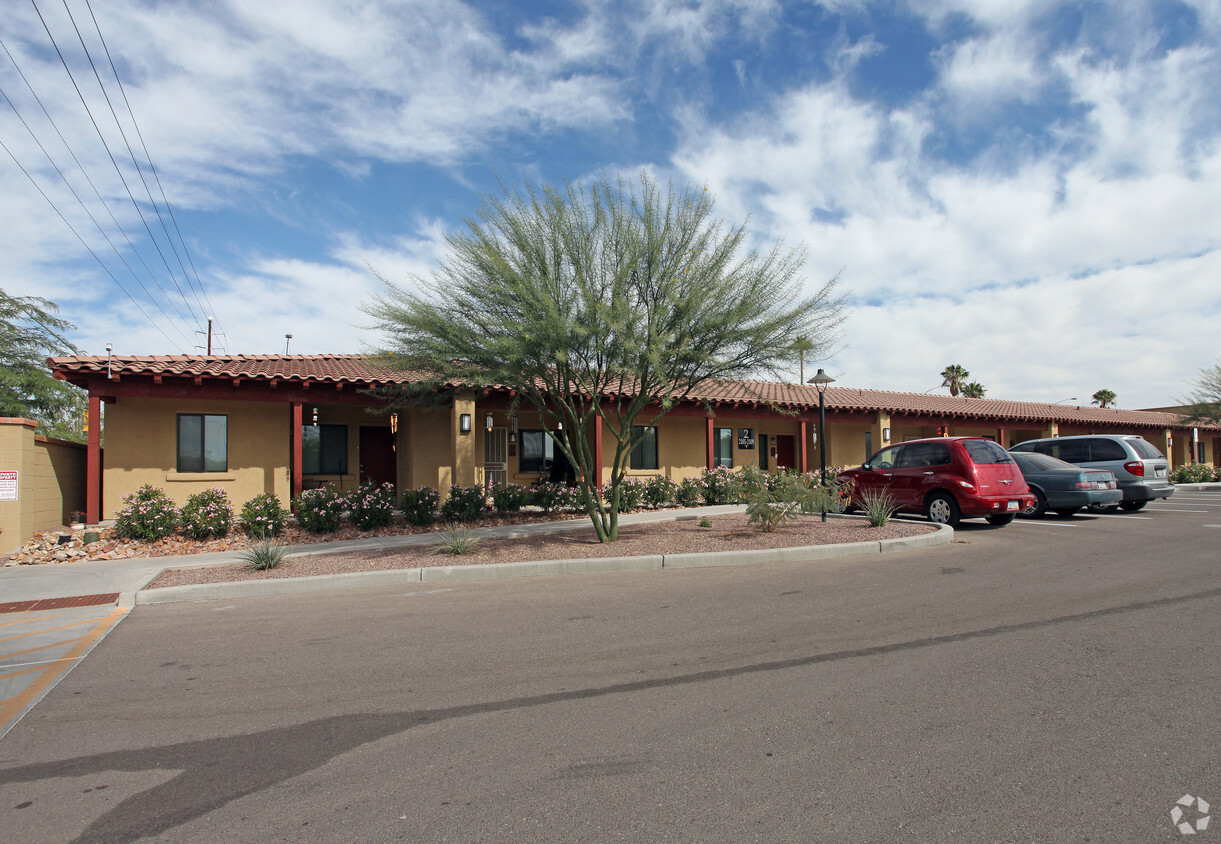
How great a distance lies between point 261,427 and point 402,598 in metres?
10.1

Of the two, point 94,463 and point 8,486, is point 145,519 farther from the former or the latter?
point 94,463

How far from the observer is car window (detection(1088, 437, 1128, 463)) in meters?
15.8

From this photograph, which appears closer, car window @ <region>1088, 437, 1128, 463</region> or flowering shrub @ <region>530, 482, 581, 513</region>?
car window @ <region>1088, 437, 1128, 463</region>

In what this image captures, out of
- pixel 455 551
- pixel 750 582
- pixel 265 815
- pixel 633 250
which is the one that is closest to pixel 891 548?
pixel 750 582

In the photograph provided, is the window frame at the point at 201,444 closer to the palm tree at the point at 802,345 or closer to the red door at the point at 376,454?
the red door at the point at 376,454

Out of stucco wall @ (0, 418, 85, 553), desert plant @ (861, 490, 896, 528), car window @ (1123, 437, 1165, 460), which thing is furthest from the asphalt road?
car window @ (1123, 437, 1165, 460)

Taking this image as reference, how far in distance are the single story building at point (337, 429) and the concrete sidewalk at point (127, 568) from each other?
9.51 feet

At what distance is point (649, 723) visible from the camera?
416 centimetres

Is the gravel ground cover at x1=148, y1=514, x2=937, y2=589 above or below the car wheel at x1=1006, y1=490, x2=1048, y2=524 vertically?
below

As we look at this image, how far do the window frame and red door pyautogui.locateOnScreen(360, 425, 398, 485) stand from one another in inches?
129

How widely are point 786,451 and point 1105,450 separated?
34.4ft

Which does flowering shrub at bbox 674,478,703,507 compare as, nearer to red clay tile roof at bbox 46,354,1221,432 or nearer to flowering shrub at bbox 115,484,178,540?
red clay tile roof at bbox 46,354,1221,432

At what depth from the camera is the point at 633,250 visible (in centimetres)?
1018

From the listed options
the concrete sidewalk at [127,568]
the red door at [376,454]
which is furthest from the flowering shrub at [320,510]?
the red door at [376,454]
